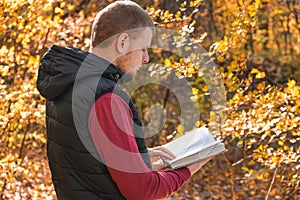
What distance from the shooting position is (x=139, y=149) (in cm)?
209

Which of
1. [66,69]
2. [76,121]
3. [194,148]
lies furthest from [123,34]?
[194,148]

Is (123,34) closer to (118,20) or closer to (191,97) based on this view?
(118,20)

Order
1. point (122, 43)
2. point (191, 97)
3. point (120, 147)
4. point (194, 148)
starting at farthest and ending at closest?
point (191, 97) → point (194, 148) → point (122, 43) → point (120, 147)

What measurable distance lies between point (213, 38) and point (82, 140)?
671 centimetres

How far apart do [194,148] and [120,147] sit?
1.30 feet

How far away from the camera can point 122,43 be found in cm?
208

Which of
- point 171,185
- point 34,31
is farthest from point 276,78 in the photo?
point 171,185

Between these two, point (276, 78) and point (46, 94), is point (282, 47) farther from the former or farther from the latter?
point (46, 94)

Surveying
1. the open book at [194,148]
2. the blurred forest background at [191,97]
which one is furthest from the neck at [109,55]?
the blurred forest background at [191,97]

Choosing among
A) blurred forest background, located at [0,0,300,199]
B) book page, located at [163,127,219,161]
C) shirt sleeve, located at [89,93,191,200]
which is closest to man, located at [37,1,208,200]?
shirt sleeve, located at [89,93,191,200]

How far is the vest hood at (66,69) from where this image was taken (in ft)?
6.73

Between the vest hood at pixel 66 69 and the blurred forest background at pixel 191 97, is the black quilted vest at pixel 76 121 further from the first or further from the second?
the blurred forest background at pixel 191 97

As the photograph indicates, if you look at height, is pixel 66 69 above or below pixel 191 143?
above

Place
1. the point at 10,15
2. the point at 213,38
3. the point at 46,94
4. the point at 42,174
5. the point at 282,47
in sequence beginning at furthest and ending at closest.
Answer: the point at 282,47 → the point at 213,38 → the point at 42,174 → the point at 10,15 → the point at 46,94
